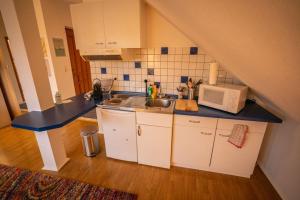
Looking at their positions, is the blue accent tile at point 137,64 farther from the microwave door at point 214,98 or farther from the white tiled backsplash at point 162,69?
the microwave door at point 214,98

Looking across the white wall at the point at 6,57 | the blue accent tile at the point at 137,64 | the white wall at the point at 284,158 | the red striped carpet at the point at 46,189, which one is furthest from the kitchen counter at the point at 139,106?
the white wall at the point at 6,57

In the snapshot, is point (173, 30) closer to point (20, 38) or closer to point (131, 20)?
point (131, 20)

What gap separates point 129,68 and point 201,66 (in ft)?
3.58

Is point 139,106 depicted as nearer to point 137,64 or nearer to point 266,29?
point 137,64

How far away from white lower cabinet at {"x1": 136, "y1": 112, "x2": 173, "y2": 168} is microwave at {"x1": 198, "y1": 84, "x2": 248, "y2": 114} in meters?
0.51

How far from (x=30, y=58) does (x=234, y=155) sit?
8.35 ft

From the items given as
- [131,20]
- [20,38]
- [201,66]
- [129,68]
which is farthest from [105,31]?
[201,66]

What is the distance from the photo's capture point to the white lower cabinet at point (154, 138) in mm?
1680

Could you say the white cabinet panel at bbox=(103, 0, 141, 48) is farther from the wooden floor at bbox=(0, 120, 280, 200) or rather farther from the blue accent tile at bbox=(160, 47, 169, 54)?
the wooden floor at bbox=(0, 120, 280, 200)

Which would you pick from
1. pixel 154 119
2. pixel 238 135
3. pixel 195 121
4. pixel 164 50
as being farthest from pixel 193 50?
pixel 238 135

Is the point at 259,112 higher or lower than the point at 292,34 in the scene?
lower

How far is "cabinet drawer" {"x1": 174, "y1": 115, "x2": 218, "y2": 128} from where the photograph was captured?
159 cm

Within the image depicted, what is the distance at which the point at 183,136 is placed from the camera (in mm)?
1731

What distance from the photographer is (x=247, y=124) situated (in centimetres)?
151
